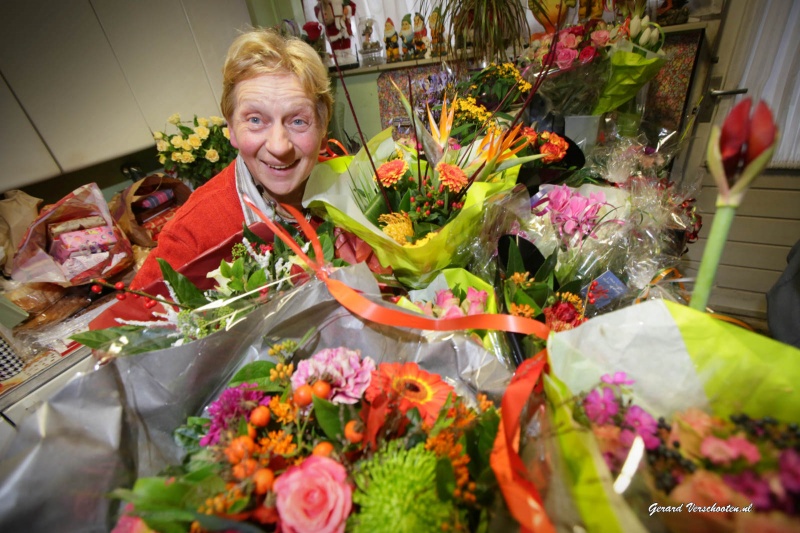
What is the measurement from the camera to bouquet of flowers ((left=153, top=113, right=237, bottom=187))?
218 centimetres

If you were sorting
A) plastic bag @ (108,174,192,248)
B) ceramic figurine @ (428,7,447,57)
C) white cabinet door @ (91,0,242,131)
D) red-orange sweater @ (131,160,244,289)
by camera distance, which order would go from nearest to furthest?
1. red-orange sweater @ (131,160,244,289)
2. plastic bag @ (108,174,192,248)
3. white cabinet door @ (91,0,242,131)
4. ceramic figurine @ (428,7,447,57)

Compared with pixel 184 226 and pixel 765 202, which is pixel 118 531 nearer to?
pixel 184 226

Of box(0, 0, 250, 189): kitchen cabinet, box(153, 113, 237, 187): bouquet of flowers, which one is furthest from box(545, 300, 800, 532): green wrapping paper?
box(153, 113, 237, 187): bouquet of flowers

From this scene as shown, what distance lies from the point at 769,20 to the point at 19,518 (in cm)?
324

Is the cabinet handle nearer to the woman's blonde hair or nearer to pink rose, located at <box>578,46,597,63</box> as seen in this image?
pink rose, located at <box>578,46,597,63</box>

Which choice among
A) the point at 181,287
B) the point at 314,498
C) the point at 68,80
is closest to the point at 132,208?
the point at 68,80

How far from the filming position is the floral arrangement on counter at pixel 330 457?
34 centimetres

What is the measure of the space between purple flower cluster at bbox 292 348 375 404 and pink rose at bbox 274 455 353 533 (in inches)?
3.9

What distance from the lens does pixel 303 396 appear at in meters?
0.43

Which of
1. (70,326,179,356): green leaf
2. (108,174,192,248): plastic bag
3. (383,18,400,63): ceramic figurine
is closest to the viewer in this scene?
(70,326,179,356): green leaf

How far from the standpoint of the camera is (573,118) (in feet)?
4.86

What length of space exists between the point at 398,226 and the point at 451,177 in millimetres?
172

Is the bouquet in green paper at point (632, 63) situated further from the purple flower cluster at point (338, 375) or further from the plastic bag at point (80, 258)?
the plastic bag at point (80, 258)

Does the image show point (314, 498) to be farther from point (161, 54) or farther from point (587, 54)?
point (161, 54)
